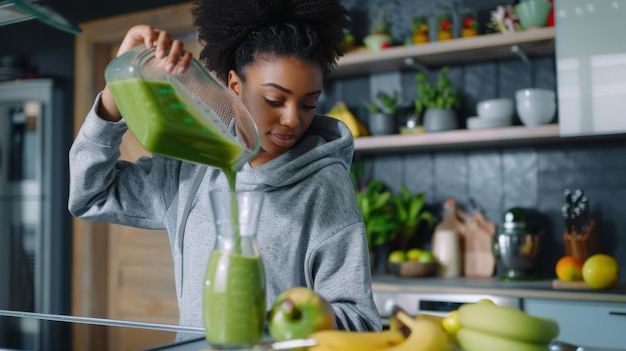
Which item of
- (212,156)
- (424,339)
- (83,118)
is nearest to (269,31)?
(212,156)

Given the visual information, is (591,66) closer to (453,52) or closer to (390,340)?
(453,52)

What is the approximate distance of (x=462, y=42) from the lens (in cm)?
287

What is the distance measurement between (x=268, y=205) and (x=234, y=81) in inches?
11.2

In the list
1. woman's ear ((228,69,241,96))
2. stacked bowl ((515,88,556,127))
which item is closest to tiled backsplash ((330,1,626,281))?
stacked bowl ((515,88,556,127))

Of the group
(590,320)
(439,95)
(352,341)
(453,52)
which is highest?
(453,52)

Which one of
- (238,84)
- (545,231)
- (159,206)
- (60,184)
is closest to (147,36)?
(238,84)

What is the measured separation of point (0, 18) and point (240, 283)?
79 centimetres

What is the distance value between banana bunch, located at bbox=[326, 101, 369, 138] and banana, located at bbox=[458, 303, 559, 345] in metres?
2.22

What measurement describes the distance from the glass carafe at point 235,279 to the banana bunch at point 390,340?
9 cm

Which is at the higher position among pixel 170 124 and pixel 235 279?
pixel 170 124

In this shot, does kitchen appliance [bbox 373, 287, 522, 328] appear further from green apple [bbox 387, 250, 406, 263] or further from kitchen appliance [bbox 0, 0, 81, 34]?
kitchen appliance [bbox 0, 0, 81, 34]

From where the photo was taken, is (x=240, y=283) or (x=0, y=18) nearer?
(x=240, y=283)

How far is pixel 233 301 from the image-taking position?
0.86m

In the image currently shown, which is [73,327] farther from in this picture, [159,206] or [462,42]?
[462,42]
